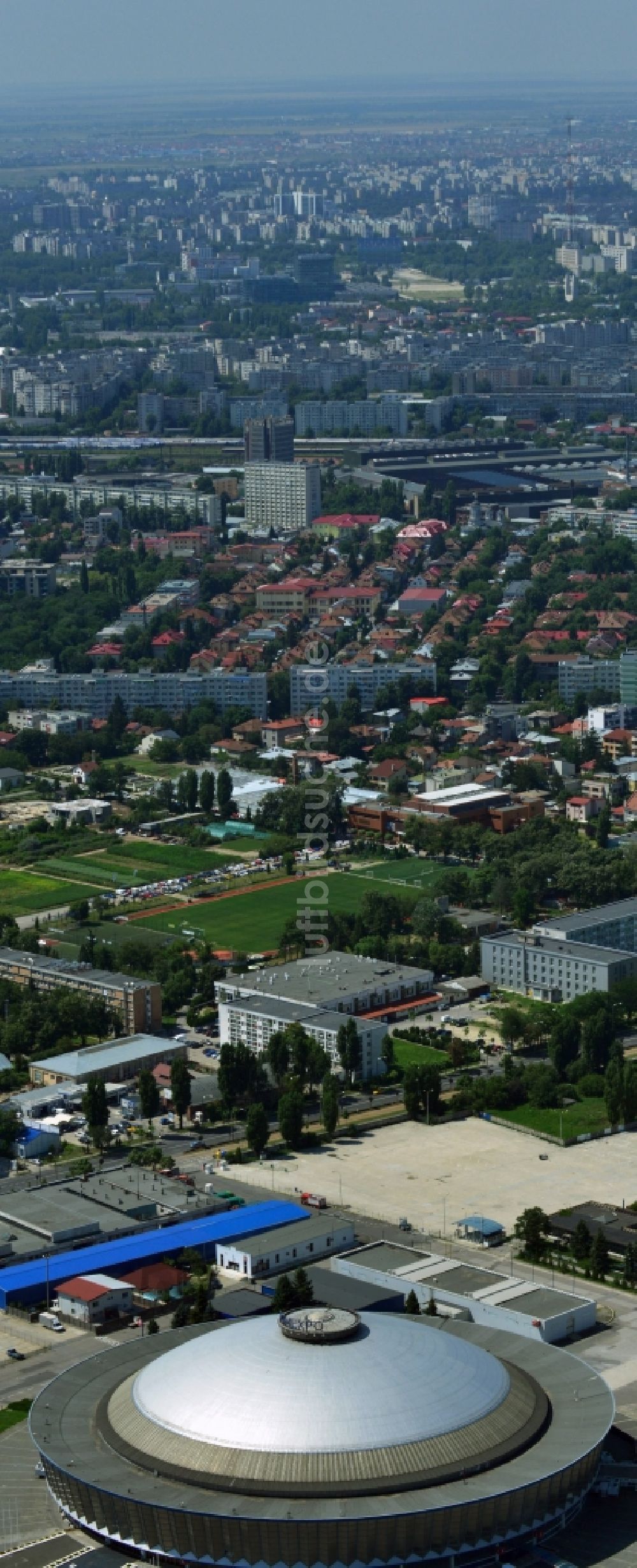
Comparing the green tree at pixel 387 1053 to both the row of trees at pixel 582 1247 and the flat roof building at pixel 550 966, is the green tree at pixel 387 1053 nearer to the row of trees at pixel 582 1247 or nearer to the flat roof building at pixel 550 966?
the flat roof building at pixel 550 966

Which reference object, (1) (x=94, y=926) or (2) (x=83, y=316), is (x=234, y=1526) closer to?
(1) (x=94, y=926)

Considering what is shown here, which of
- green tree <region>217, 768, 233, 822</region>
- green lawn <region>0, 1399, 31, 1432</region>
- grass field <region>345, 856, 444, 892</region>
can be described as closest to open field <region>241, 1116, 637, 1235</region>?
green lawn <region>0, 1399, 31, 1432</region>

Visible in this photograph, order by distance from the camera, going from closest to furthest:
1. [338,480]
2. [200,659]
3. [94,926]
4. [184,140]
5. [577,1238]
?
[577,1238] → [94,926] → [200,659] → [338,480] → [184,140]

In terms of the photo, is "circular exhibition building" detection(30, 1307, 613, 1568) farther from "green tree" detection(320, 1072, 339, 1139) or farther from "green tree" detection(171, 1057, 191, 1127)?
"green tree" detection(171, 1057, 191, 1127)

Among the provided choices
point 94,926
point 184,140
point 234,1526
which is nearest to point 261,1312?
point 234,1526

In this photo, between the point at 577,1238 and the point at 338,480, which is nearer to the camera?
the point at 577,1238

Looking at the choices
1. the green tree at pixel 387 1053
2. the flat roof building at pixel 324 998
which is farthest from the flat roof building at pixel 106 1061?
the green tree at pixel 387 1053

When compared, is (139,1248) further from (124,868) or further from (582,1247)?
(124,868)
